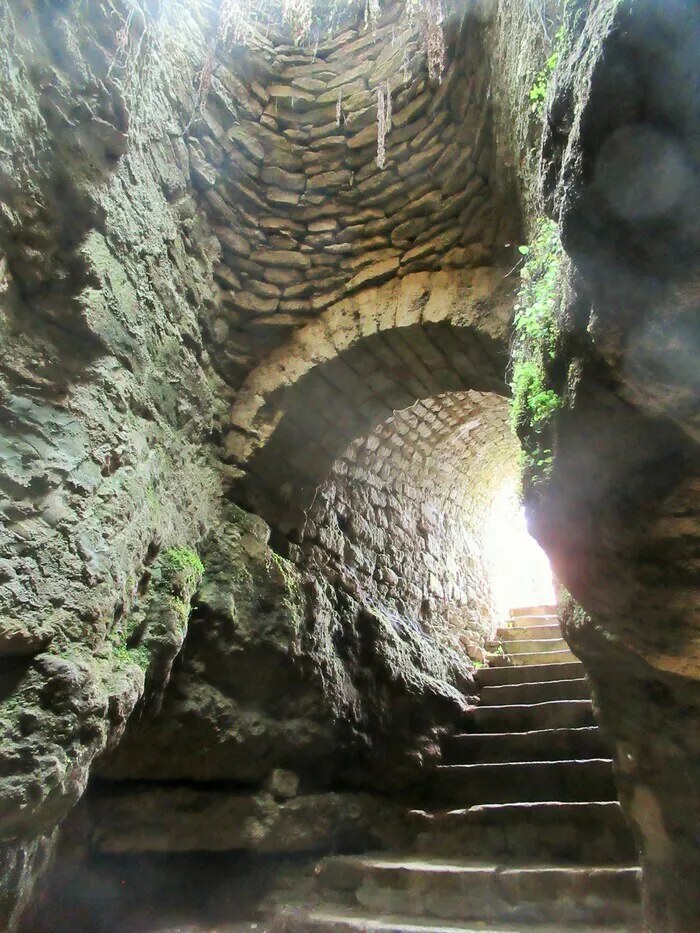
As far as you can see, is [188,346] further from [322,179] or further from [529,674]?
[529,674]

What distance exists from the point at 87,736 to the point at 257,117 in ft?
11.0

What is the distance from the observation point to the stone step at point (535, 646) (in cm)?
545

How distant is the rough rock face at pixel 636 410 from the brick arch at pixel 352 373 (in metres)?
1.21

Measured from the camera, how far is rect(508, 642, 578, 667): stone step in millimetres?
5258

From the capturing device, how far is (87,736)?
5.57 feet

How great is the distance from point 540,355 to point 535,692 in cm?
325

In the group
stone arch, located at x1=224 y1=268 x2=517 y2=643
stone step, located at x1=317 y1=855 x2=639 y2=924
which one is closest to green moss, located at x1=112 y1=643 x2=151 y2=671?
stone arch, located at x1=224 y1=268 x2=517 y2=643

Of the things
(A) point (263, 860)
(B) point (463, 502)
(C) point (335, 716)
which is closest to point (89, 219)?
(C) point (335, 716)

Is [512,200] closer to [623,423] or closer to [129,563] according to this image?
[623,423]

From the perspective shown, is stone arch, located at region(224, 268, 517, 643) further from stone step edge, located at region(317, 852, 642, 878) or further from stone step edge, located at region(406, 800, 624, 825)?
stone step edge, located at region(317, 852, 642, 878)

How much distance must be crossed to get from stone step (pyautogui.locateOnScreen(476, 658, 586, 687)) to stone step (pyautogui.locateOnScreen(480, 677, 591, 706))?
10 centimetres

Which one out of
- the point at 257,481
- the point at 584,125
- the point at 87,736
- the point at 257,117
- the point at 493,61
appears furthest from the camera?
the point at 257,117

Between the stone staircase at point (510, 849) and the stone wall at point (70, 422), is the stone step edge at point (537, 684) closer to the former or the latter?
the stone staircase at point (510, 849)

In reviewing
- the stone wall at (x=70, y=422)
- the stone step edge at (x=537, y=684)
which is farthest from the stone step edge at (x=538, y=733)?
the stone wall at (x=70, y=422)
